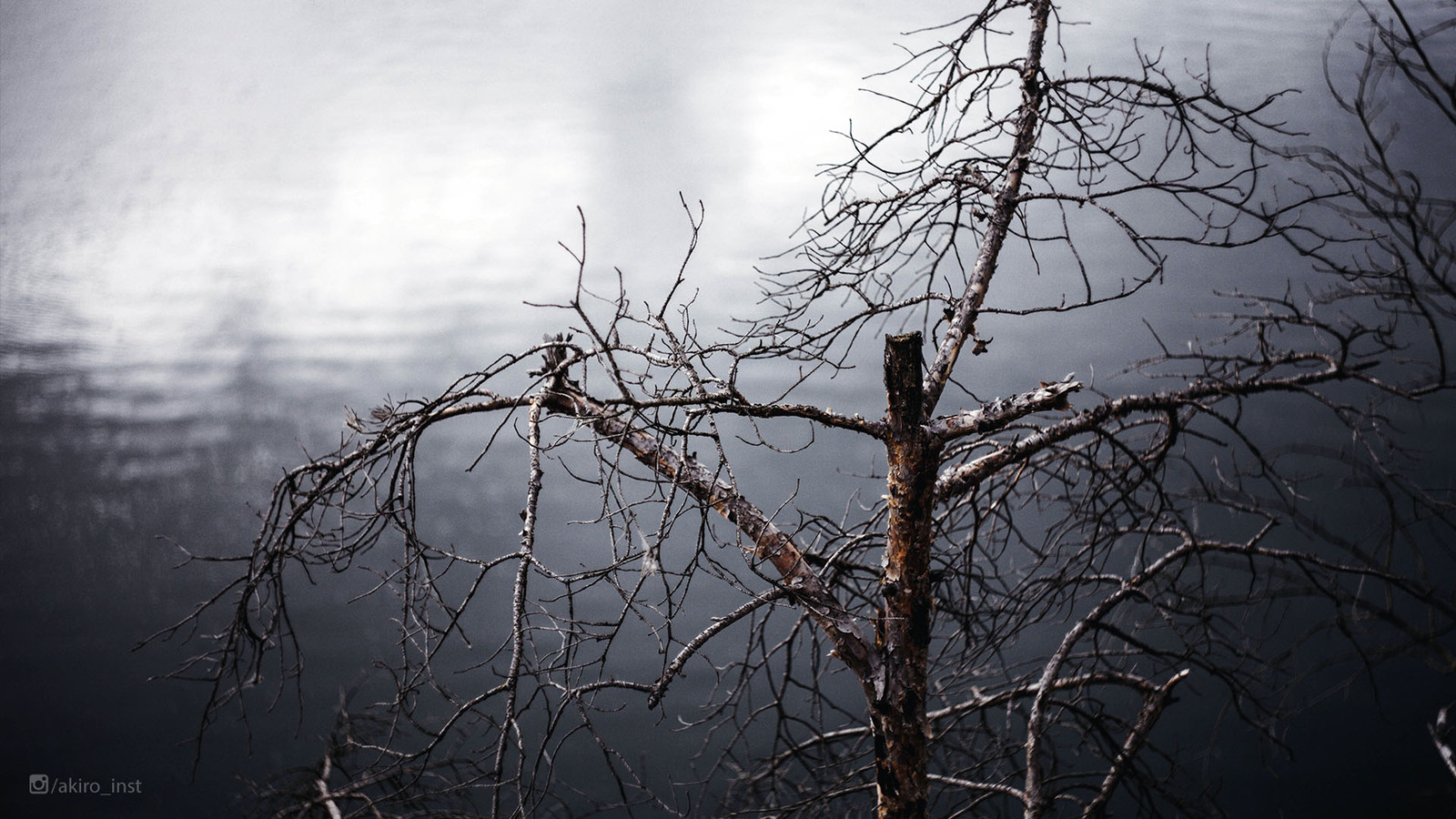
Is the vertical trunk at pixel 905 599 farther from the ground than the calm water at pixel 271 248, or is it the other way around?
the calm water at pixel 271 248

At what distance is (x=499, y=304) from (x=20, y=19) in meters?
4.01

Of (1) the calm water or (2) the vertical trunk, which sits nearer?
(2) the vertical trunk

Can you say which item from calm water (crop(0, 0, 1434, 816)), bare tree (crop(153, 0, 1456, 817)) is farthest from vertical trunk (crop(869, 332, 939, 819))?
calm water (crop(0, 0, 1434, 816))

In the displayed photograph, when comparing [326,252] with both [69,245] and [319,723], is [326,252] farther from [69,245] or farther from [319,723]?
[319,723]

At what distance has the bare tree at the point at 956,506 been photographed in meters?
1.75

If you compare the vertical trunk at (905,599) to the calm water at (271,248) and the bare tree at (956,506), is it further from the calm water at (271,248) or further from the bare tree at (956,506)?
the calm water at (271,248)

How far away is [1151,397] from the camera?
180cm

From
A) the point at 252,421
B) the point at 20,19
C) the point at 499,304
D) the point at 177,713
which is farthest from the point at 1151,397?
the point at 20,19

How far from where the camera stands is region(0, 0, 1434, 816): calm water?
5094 millimetres

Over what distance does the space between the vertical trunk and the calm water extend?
3348 mm

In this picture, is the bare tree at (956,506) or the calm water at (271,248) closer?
the bare tree at (956,506)

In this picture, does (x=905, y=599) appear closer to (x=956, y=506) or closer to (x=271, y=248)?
(x=956, y=506)

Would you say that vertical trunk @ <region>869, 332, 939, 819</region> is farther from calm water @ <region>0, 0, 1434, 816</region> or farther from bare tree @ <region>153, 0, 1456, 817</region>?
calm water @ <region>0, 0, 1434, 816</region>

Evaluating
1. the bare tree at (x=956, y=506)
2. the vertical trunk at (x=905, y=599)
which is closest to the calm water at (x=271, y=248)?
the bare tree at (x=956, y=506)
